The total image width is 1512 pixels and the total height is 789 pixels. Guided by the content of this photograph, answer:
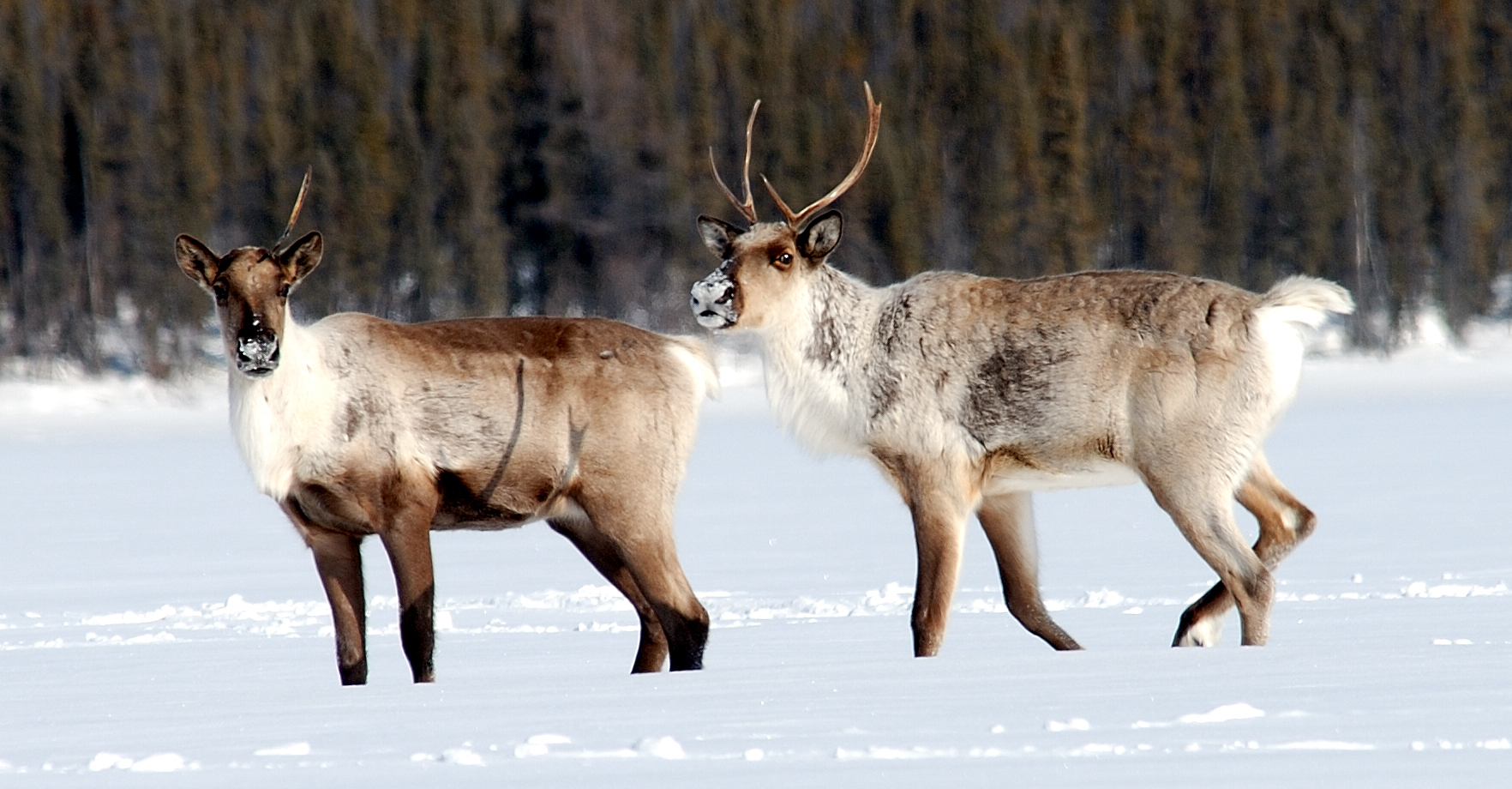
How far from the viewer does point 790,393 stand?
7441 mm

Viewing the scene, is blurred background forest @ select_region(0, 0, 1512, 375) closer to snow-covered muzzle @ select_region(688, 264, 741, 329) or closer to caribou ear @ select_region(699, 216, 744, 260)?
caribou ear @ select_region(699, 216, 744, 260)

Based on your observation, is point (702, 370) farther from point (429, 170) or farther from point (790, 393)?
point (429, 170)

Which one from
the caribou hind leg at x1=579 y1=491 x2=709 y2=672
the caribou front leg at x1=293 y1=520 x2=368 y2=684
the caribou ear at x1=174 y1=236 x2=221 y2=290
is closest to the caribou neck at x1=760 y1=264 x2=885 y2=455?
the caribou hind leg at x1=579 y1=491 x2=709 y2=672

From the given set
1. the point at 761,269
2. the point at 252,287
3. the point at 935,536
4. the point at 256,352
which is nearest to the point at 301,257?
the point at 252,287

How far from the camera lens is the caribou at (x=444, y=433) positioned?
695 cm

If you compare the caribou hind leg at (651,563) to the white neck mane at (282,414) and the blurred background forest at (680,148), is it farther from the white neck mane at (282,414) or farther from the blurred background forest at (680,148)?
the blurred background forest at (680,148)

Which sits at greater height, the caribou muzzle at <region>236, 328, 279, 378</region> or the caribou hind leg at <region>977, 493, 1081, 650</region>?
the caribou muzzle at <region>236, 328, 279, 378</region>

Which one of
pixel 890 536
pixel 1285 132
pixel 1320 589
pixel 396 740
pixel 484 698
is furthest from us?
pixel 1285 132

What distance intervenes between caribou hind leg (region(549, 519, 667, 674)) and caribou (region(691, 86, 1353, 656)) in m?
0.87

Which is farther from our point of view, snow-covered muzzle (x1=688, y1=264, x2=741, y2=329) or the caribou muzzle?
snow-covered muzzle (x1=688, y1=264, x2=741, y2=329)

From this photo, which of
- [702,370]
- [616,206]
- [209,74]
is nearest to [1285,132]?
[616,206]

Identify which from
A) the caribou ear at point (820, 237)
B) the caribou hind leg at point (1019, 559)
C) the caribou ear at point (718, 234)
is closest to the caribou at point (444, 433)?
the caribou ear at point (718, 234)

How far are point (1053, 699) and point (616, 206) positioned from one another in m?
41.8

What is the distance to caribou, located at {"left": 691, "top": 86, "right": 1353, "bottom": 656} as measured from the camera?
6.72m
